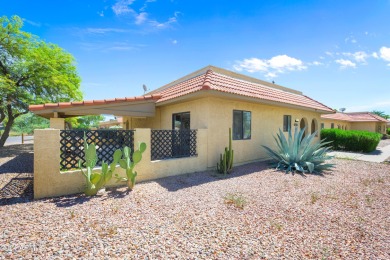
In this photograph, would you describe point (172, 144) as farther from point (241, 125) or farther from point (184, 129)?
point (241, 125)

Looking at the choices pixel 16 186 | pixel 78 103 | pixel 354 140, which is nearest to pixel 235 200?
pixel 16 186

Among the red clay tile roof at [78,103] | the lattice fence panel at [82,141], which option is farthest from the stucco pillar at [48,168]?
the red clay tile roof at [78,103]

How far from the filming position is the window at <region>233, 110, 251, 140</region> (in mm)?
9836

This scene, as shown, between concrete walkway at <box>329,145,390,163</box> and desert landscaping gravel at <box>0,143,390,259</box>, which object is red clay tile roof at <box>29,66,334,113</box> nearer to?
concrete walkway at <box>329,145,390,163</box>

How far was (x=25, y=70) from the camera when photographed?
15.7 m

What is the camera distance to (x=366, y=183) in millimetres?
7004

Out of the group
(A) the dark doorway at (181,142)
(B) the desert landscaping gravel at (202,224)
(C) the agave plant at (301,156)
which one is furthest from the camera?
(C) the agave plant at (301,156)

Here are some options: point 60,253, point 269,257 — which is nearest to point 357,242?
point 269,257

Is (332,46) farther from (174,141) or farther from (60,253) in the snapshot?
(60,253)

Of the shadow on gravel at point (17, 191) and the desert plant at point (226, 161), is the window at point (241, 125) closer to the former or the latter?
the desert plant at point (226, 161)

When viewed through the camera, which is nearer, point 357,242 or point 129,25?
point 357,242

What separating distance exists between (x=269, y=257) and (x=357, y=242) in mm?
1752

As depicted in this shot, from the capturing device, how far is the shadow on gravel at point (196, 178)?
A: 6.51m

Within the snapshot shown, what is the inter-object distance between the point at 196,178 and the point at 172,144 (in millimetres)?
1771
